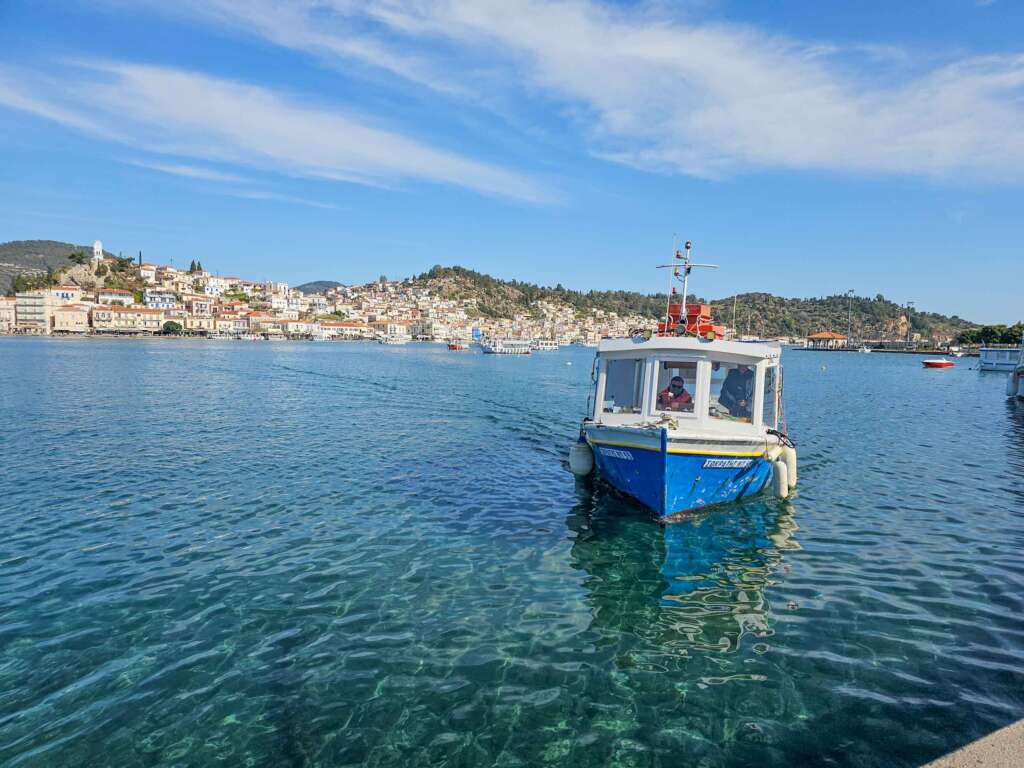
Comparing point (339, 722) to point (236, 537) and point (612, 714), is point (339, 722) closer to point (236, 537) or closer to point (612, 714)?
point (612, 714)

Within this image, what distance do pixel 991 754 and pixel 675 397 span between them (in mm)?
10341

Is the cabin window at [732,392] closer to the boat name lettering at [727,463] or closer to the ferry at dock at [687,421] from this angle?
the ferry at dock at [687,421]

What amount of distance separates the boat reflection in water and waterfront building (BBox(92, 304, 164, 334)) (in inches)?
8652

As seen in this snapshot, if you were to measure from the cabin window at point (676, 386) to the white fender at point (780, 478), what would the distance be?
3114 mm

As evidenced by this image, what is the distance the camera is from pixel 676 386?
15.7 metres

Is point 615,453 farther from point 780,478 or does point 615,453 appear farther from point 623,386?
point 780,478

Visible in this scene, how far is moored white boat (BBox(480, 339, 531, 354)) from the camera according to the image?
15150 cm

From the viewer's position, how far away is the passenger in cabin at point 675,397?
15.5m

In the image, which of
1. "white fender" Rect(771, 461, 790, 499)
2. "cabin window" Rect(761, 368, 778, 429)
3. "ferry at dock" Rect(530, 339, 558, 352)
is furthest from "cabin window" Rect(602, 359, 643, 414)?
"ferry at dock" Rect(530, 339, 558, 352)

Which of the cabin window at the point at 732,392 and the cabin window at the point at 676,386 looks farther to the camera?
the cabin window at the point at 732,392

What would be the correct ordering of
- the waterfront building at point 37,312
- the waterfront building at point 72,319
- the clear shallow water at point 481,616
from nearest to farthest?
the clear shallow water at point 481,616, the waterfront building at point 72,319, the waterfront building at point 37,312

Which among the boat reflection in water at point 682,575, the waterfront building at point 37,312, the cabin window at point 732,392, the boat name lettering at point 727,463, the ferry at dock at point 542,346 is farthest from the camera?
the waterfront building at point 37,312

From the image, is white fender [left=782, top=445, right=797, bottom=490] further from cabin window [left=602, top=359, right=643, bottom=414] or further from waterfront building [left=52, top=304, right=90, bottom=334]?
waterfront building [left=52, top=304, right=90, bottom=334]

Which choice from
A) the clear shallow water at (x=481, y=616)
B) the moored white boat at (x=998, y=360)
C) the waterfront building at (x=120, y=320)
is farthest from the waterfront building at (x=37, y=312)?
the moored white boat at (x=998, y=360)
